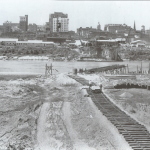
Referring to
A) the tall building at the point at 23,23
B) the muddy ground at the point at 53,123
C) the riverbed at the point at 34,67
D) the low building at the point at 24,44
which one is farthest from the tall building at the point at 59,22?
the muddy ground at the point at 53,123

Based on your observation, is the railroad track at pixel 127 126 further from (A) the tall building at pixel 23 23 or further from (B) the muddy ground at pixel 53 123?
(A) the tall building at pixel 23 23

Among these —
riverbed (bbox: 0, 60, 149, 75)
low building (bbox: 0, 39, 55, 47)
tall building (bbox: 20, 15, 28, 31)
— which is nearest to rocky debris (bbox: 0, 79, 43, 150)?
riverbed (bbox: 0, 60, 149, 75)

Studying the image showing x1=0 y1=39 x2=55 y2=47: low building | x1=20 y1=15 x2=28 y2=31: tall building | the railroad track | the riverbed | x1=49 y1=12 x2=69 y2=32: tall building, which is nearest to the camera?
the railroad track

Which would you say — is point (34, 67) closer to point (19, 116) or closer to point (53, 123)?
point (19, 116)

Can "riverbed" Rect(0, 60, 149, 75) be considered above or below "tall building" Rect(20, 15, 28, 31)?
below

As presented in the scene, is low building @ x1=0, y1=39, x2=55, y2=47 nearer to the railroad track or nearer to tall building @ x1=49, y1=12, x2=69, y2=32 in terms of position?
tall building @ x1=49, y1=12, x2=69, y2=32
